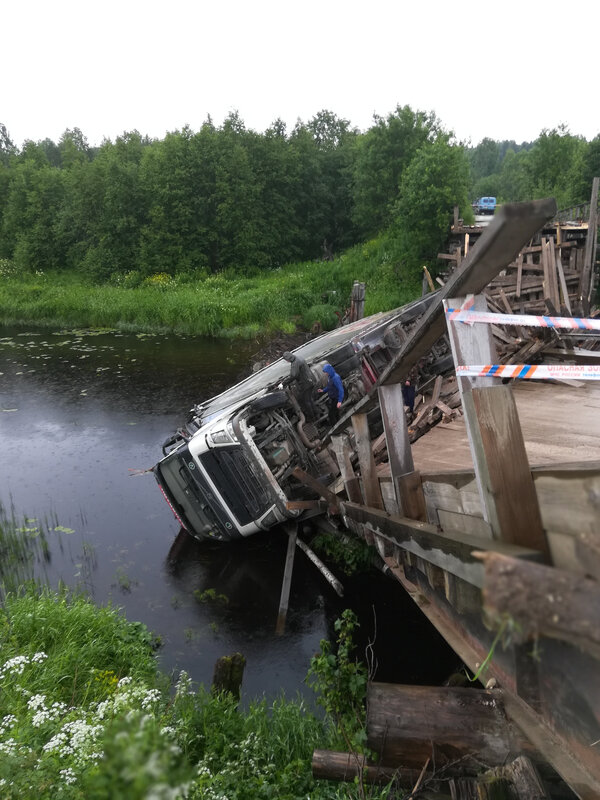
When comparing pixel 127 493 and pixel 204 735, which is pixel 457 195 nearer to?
pixel 127 493

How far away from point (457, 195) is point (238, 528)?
20.1m

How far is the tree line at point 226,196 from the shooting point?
104 feet

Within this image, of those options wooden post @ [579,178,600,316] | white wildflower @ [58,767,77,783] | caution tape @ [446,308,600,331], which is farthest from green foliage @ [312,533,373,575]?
wooden post @ [579,178,600,316]

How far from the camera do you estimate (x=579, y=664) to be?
1.90 metres

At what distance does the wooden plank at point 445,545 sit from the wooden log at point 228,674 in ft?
6.59

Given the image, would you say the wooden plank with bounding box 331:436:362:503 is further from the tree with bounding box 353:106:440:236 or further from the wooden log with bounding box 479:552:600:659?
the tree with bounding box 353:106:440:236

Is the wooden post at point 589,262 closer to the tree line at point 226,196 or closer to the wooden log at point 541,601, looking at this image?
the tree line at point 226,196

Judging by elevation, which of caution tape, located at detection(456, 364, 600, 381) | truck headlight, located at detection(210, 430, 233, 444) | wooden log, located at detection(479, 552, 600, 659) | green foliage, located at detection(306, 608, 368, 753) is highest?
caution tape, located at detection(456, 364, 600, 381)

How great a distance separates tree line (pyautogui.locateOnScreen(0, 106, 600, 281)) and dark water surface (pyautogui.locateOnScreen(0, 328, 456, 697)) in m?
19.4

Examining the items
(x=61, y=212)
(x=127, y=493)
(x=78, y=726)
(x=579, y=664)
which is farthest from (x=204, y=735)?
(x=61, y=212)

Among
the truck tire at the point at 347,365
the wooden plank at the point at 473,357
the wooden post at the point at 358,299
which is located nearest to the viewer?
the wooden plank at the point at 473,357

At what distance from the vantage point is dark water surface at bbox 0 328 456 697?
21.2ft

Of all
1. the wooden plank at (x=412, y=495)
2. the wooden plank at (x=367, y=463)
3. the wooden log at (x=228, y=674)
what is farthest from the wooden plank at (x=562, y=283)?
the wooden log at (x=228, y=674)

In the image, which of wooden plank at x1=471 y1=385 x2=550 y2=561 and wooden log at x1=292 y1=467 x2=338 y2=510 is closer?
wooden plank at x1=471 y1=385 x2=550 y2=561
